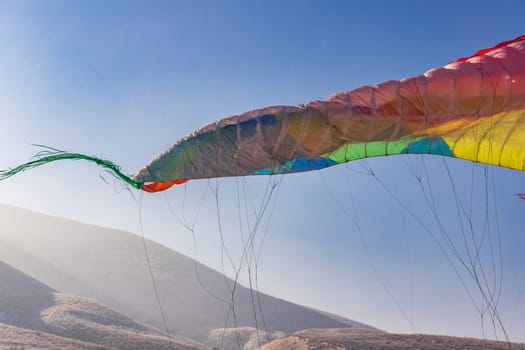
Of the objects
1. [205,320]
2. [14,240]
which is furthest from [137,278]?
[14,240]

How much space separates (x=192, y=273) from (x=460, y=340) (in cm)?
8099

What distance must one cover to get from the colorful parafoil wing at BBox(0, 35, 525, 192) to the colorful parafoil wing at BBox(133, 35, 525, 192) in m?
0.02

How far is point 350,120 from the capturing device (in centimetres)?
914

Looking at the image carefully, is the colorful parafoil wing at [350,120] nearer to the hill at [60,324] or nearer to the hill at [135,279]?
the hill at [60,324]

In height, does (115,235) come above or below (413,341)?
above

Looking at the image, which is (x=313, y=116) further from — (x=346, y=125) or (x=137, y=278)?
(x=137, y=278)

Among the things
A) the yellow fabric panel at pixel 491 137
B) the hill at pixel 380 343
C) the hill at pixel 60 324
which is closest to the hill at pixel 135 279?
A: the hill at pixel 60 324

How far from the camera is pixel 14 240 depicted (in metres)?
117

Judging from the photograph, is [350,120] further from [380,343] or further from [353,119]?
[380,343]

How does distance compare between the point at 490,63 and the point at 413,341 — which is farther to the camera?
the point at 413,341

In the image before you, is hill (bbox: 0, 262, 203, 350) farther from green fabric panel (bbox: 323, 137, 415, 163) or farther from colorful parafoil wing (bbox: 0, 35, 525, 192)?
green fabric panel (bbox: 323, 137, 415, 163)

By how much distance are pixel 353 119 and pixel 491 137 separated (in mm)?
4112

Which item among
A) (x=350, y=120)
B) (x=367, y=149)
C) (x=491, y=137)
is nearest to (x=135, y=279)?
(x=367, y=149)

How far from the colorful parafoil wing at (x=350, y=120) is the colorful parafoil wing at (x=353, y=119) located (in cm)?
2
